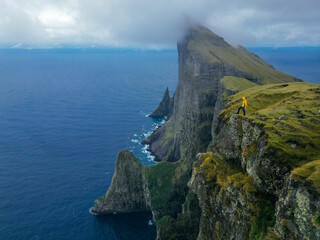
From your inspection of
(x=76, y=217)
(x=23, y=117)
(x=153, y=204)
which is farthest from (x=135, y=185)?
(x=23, y=117)

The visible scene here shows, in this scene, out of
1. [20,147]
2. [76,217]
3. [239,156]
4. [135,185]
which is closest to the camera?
[239,156]

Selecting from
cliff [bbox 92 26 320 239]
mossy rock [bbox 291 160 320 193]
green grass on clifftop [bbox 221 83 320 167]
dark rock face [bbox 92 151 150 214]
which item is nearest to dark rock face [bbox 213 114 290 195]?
cliff [bbox 92 26 320 239]

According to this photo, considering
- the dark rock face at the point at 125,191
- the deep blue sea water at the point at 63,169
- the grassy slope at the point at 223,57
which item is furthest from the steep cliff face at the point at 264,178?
the grassy slope at the point at 223,57

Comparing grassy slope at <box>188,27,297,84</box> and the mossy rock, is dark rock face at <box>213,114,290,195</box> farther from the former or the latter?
grassy slope at <box>188,27,297,84</box>

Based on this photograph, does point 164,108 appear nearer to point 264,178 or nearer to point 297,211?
point 264,178

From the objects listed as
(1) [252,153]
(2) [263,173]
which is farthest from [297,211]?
(1) [252,153]

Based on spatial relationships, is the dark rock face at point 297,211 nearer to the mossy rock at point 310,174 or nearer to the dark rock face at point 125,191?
the mossy rock at point 310,174

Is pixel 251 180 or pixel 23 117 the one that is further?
pixel 23 117

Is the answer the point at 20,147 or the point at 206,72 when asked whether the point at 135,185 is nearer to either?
the point at 206,72
